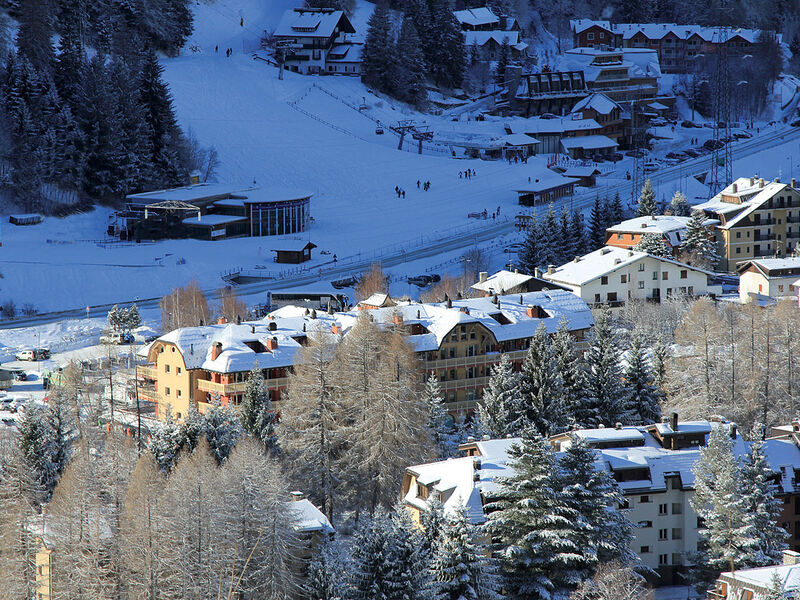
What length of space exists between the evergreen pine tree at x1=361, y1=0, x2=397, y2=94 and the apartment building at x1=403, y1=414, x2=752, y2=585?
9596cm

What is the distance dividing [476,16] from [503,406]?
118 metres

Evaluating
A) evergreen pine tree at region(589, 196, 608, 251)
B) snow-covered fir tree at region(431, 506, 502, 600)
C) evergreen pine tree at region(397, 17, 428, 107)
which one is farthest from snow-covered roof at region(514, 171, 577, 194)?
snow-covered fir tree at region(431, 506, 502, 600)

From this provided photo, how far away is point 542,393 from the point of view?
184 feet

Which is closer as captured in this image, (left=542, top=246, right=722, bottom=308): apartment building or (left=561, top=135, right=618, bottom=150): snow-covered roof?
(left=542, top=246, right=722, bottom=308): apartment building

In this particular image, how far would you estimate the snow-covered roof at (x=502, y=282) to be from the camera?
7444 centimetres

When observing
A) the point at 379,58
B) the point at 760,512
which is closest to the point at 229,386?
the point at 760,512

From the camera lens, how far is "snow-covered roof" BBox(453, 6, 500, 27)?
164 metres

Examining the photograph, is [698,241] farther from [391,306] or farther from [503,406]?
[503,406]

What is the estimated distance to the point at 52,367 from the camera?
228 ft

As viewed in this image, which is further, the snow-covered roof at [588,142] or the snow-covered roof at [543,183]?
the snow-covered roof at [588,142]

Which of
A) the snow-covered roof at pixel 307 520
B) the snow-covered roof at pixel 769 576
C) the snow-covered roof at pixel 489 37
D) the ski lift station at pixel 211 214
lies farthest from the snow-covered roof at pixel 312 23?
the snow-covered roof at pixel 769 576

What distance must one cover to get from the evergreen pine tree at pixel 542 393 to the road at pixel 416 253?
98.6 ft

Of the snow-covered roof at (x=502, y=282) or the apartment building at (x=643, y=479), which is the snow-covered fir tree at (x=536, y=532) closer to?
the apartment building at (x=643, y=479)

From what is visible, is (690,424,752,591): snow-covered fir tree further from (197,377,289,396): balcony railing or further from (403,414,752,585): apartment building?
(197,377,289,396): balcony railing
